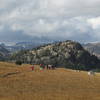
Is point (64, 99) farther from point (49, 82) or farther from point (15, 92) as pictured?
point (49, 82)

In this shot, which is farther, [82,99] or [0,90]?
[0,90]

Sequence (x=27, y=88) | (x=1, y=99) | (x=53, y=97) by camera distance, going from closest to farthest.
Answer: (x=1, y=99), (x=53, y=97), (x=27, y=88)

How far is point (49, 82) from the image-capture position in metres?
52.6

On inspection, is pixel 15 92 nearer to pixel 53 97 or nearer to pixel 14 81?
pixel 53 97

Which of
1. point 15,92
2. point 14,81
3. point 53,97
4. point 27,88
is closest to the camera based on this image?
point 53,97

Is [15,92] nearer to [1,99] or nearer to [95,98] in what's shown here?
[1,99]

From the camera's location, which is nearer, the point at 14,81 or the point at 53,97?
the point at 53,97

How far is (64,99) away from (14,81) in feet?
61.8

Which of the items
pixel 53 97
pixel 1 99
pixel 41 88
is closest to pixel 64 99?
pixel 53 97

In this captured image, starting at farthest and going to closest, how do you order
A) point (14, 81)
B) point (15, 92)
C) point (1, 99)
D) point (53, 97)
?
1. point (14, 81)
2. point (15, 92)
3. point (53, 97)
4. point (1, 99)

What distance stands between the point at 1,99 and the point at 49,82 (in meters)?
20.1

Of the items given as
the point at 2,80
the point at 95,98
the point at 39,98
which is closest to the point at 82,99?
the point at 95,98

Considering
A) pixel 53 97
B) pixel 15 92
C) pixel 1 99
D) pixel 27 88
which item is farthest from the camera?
pixel 27 88

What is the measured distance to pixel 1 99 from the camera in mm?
33406
